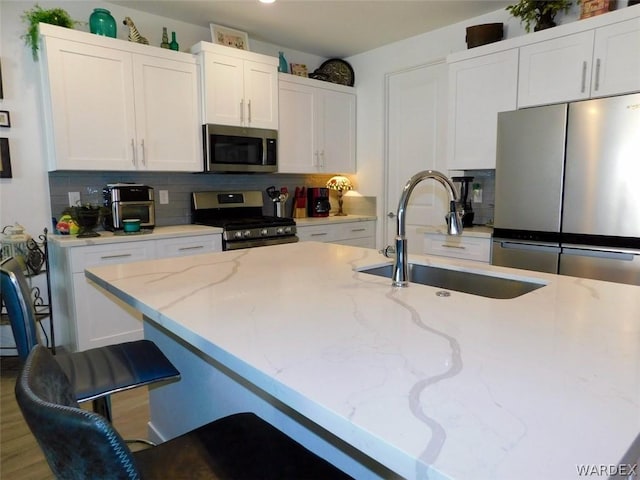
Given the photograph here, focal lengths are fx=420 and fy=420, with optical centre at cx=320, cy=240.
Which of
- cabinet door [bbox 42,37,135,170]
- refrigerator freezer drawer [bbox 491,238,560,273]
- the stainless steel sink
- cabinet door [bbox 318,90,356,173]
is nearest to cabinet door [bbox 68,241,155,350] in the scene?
cabinet door [bbox 42,37,135,170]

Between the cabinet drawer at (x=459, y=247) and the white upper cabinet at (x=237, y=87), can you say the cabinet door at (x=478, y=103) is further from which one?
the white upper cabinet at (x=237, y=87)

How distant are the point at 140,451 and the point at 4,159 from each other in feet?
9.26

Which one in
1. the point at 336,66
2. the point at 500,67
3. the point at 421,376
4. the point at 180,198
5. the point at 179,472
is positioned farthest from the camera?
the point at 336,66

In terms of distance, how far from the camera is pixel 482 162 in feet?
10.6

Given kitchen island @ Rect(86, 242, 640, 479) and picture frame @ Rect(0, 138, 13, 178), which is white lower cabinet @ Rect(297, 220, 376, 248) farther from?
kitchen island @ Rect(86, 242, 640, 479)

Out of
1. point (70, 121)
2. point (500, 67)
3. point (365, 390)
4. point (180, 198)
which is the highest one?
point (500, 67)

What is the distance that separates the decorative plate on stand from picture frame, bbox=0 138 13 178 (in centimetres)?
291

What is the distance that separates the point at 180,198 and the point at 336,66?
7.26 ft

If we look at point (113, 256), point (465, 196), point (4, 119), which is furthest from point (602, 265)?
point (4, 119)

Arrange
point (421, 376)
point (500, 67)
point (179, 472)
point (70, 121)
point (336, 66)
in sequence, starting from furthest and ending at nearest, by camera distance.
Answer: point (336, 66) < point (500, 67) < point (70, 121) < point (179, 472) < point (421, 376)

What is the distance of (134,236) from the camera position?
115 inches

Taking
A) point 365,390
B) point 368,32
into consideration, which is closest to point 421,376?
point 365,390

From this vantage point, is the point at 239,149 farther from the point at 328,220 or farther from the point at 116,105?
the point at 328,220

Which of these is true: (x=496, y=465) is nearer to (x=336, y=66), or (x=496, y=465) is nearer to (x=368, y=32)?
(x=368, y=32)
